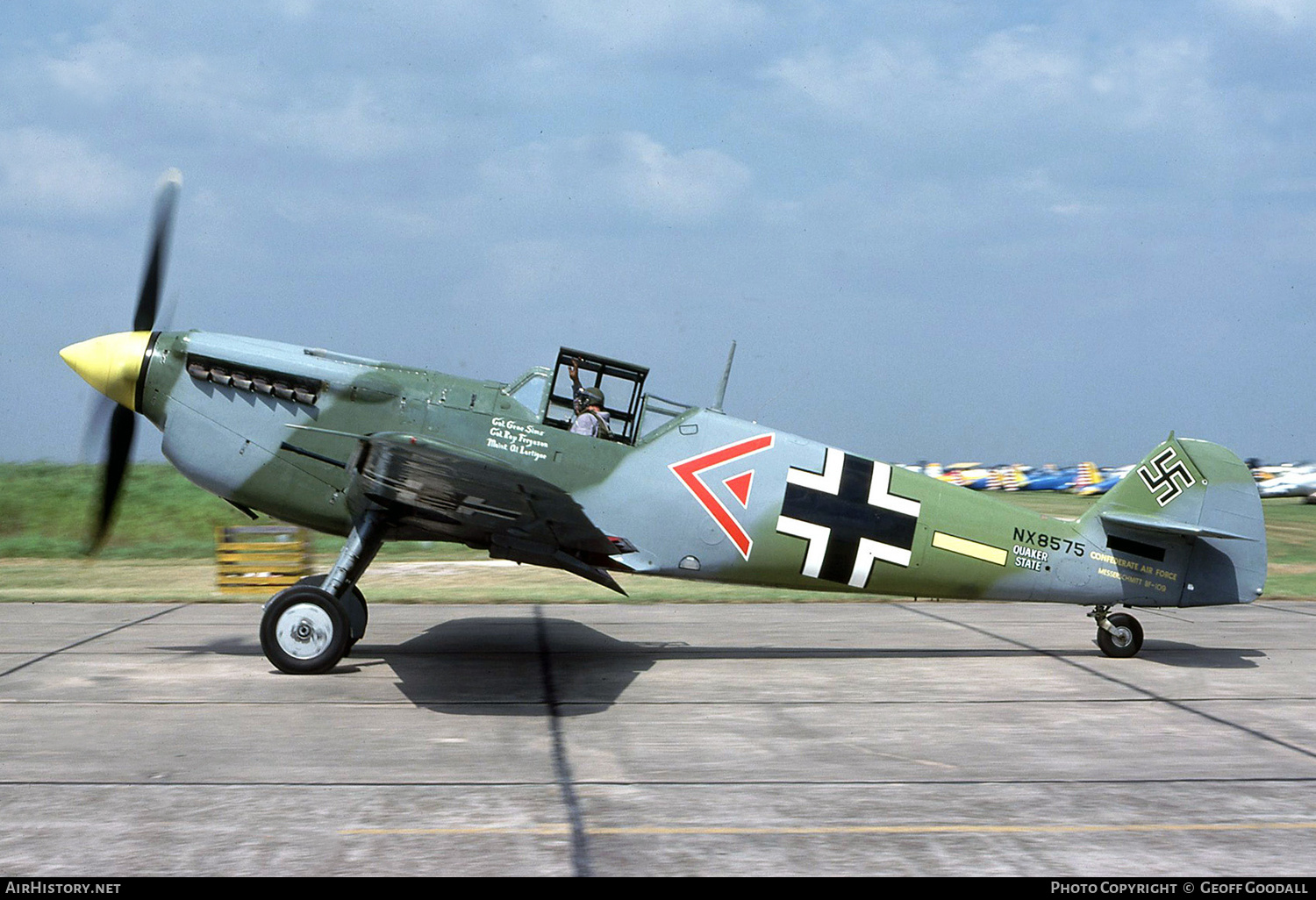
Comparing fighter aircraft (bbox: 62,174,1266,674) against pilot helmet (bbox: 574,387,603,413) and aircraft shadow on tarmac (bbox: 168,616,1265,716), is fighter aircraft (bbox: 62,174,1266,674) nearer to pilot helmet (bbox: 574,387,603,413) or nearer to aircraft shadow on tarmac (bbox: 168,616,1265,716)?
pilot helmet (bbox: 574,387,603,413)

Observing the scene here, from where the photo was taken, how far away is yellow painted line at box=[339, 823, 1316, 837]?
16.0ft

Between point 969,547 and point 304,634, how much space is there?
18.8ft

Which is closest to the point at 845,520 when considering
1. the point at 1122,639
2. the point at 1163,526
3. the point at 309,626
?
the point at 1163,526

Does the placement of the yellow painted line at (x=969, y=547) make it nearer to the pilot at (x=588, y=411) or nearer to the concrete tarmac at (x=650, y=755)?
the concrete tarmac at (x=650, y=755)

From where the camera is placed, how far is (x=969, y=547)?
30.8 feet

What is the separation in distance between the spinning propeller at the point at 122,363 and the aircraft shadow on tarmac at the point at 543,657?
1677 mm

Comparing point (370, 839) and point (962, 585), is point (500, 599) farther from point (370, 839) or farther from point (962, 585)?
point (370, 839)

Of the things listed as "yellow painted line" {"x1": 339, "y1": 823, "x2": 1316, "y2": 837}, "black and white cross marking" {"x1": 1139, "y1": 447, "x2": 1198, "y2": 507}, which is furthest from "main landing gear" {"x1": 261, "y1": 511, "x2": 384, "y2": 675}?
"black and white cross marking" {"x1": 1139, "y1": 447, "x2": 1198, "y2": 507}

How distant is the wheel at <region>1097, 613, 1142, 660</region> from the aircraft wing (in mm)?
4778

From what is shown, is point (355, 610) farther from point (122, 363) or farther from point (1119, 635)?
point (1119, 635)

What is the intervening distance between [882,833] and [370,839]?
2372 mm

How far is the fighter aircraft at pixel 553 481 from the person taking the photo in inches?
340

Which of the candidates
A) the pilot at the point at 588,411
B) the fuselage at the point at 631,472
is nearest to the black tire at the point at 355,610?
the fuselage at the point at 631,472

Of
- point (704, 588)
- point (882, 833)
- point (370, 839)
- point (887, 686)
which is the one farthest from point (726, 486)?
point (704, 588)
